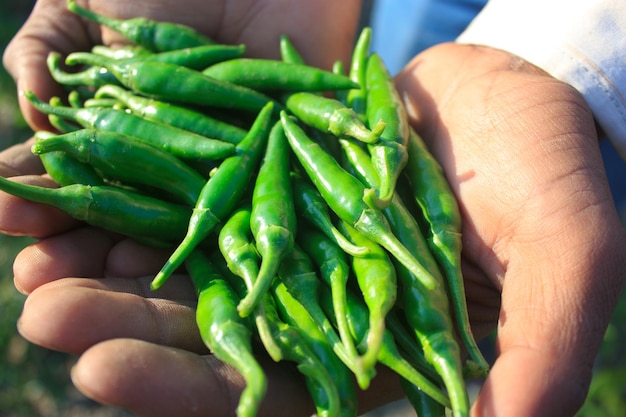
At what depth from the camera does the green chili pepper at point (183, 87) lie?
475 centimetres

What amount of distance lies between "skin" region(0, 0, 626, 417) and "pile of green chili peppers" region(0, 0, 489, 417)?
0.16 m

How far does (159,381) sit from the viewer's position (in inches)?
113

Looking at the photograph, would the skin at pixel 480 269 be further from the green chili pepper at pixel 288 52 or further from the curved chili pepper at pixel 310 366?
the green chili pepper at pixel 288 52

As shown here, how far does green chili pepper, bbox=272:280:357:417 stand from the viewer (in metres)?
→ 3.23

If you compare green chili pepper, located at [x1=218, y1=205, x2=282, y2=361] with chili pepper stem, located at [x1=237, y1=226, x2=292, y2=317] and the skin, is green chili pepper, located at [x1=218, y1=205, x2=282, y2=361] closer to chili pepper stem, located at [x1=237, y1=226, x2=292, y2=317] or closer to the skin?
chili pepper stem, located at [x1=237, y1=226, x2=292, y2=317]

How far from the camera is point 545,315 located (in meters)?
3.08

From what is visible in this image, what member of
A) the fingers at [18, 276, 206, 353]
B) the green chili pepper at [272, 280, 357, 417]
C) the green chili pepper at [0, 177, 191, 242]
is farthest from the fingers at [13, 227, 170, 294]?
the green chili pepper at [272, 280, 357, 417]

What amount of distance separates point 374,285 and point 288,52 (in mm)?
2931

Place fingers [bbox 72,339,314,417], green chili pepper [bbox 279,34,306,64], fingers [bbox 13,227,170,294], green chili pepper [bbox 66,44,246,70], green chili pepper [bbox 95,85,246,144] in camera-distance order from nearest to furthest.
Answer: fingers [bbox 72,339,314,417]
fingers [bbox 13,227,170,294]
green chili pepper [bbox 95,85,246,144]
green chili pepper [bbox 66,44,246,70]
green chili pepper [bbox 279,34,306,64]

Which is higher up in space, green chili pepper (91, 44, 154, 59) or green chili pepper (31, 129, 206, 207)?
green chili pepper (91, 44, 154, 59)

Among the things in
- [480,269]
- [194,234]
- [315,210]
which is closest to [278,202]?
[315,210]

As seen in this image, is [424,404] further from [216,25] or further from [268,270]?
[216,25]

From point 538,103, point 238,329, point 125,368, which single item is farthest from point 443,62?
point 125,368

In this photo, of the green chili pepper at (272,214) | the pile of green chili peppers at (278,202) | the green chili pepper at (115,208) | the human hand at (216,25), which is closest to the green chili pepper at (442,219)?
the pile of green chili peppers at (278,202)
